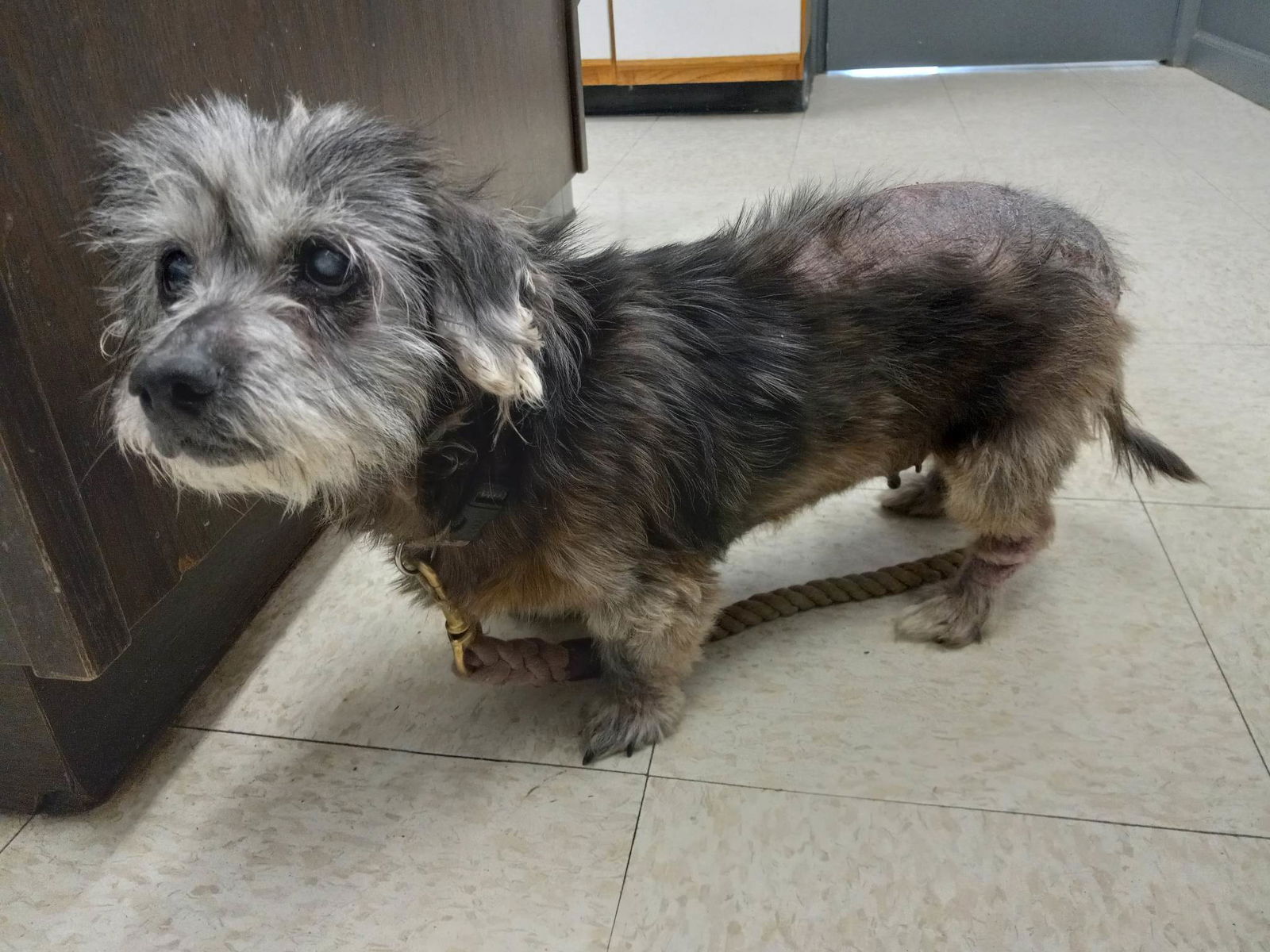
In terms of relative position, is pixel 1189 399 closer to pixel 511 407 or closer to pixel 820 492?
pixel 820 492

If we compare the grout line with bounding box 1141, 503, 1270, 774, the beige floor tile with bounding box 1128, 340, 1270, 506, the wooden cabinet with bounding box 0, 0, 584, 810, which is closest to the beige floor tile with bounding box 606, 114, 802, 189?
the beige floor tile with bounding box 1128, 340, 1270, 506

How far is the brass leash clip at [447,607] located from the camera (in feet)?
3.76

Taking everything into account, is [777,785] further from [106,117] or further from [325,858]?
[106,117]

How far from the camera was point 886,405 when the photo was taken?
1204mm

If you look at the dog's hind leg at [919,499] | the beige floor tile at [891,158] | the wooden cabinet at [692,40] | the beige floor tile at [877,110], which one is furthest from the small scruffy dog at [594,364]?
the wooden cabinet at [692,40]

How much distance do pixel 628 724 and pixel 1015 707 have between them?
533mm

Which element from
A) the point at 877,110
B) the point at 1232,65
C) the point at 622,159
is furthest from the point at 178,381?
the point at 1232,65

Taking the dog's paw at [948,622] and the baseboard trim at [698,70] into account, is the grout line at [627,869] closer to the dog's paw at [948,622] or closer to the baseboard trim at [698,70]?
the dog's paw at [948,622]

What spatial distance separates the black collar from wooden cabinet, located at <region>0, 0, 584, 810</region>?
0.33 meters

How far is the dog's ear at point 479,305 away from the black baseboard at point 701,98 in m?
3.82

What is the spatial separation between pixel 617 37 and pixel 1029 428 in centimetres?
359

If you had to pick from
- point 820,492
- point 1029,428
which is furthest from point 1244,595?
point 820,492

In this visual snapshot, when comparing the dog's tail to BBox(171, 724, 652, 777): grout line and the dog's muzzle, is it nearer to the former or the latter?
BBox(171, 724, 652, 777): grout line

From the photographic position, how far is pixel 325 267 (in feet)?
2.84
